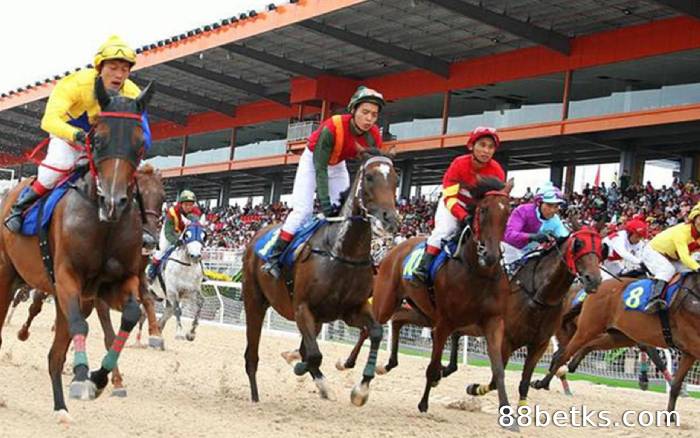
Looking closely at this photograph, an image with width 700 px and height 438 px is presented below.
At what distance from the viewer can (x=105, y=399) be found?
25.6ft

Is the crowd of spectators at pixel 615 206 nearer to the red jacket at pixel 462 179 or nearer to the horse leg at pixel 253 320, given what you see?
the red jacket at pixel 462 179

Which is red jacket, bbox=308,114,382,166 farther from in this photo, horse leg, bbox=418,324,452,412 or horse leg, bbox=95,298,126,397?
horse leg, bbox=95,298,126,397

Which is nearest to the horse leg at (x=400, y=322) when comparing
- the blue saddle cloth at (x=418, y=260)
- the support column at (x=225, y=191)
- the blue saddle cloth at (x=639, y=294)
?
the blue saddle cloth at (x=418, y=260)

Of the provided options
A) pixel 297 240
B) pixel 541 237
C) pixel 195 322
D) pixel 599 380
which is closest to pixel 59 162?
pixel 297 240

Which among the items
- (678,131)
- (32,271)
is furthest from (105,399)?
(678,131)

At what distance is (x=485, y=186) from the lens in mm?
7945

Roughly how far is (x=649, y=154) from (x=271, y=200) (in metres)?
18.6

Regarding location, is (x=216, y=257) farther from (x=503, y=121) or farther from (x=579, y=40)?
(x=579, y=40)

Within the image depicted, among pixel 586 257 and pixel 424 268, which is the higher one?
pixel 586 257

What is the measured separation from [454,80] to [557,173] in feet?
19.3

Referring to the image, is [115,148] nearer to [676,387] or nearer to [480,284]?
[480,284]

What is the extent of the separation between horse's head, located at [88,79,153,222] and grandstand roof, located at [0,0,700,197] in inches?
764

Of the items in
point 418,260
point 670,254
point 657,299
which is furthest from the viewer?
point 670,254

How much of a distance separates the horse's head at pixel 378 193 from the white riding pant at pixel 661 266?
438 centimetres
